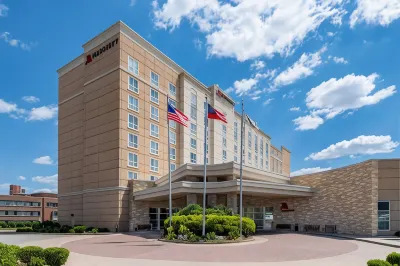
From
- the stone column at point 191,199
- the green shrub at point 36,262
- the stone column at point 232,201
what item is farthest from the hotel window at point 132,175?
the green shrub at point 36,262

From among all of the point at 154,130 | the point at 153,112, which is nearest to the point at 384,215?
the point at 154,130

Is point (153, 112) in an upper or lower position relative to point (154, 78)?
lower

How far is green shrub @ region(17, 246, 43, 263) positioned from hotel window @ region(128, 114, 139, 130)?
27458 mm

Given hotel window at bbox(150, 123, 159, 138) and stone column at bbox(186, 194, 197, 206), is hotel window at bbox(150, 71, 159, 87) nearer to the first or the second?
hotel window at bbox(150, 123, 159, 138)

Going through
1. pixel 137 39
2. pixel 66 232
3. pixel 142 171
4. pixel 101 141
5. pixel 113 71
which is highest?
pixel 137 39

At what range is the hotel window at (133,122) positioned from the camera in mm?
41250

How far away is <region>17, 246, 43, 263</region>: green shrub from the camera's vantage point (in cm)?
1414

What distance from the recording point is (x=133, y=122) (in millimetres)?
41844

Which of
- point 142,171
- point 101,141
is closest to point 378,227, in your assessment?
point 142,171

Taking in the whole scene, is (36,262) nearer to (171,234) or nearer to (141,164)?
(171,234)

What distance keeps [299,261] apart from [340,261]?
1.93m

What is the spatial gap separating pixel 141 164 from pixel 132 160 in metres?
1.62

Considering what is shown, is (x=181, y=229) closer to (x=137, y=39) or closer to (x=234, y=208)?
(x=234, y=208)

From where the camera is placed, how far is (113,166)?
131 ft
